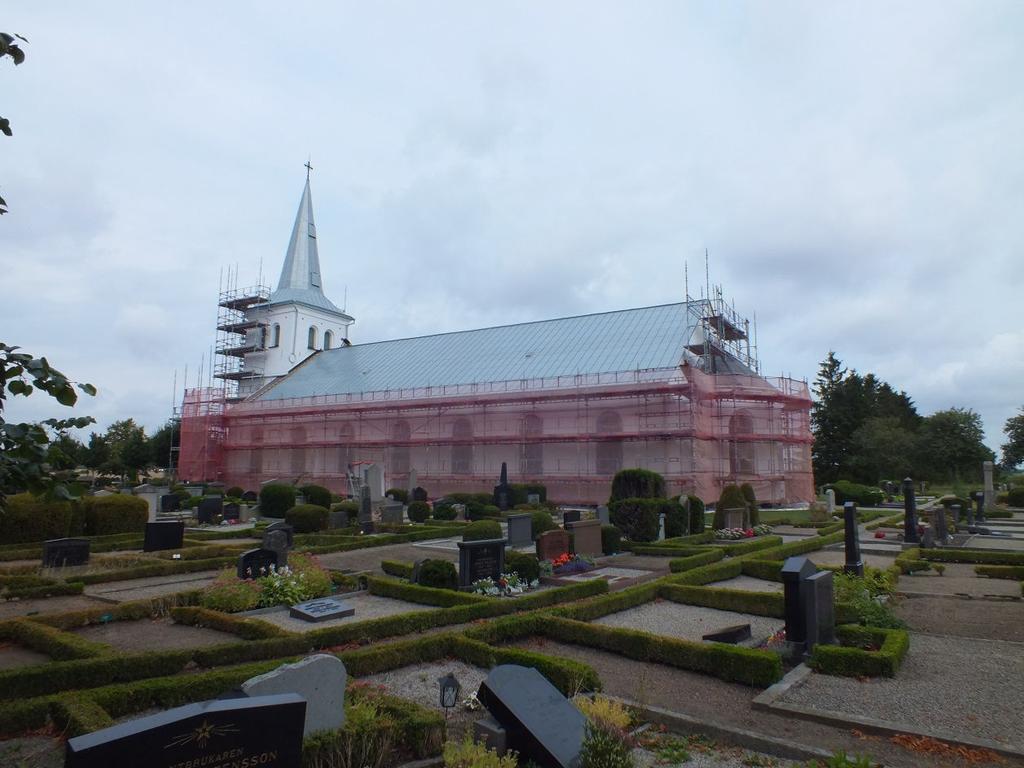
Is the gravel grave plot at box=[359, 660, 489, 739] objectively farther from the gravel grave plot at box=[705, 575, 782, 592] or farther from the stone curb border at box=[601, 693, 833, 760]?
the gravel grave plot at box=[705, 575, 782, 592]

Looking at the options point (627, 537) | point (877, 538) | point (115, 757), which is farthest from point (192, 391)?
point (115, 757)

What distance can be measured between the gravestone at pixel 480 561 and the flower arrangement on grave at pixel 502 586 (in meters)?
0.12

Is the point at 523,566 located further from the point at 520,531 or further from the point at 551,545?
the point at 520,531

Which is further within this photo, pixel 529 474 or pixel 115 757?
pixel 529 474

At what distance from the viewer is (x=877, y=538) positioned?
1939cm

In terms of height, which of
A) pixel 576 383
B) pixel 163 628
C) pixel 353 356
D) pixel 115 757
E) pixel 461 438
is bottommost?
pixel 163 628

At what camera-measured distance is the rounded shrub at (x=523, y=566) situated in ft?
42.1

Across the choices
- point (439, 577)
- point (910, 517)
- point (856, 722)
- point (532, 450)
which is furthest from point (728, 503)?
point (856, 722)

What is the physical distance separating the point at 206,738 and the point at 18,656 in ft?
22.4

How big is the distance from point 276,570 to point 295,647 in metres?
4.18

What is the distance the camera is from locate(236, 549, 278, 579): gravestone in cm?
1197

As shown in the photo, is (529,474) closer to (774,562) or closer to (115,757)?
(774,562)

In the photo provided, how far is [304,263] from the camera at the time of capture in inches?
2127

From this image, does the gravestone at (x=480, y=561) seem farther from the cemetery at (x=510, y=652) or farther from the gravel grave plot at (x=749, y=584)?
the gravel grave plot at (x=749, y=584)
